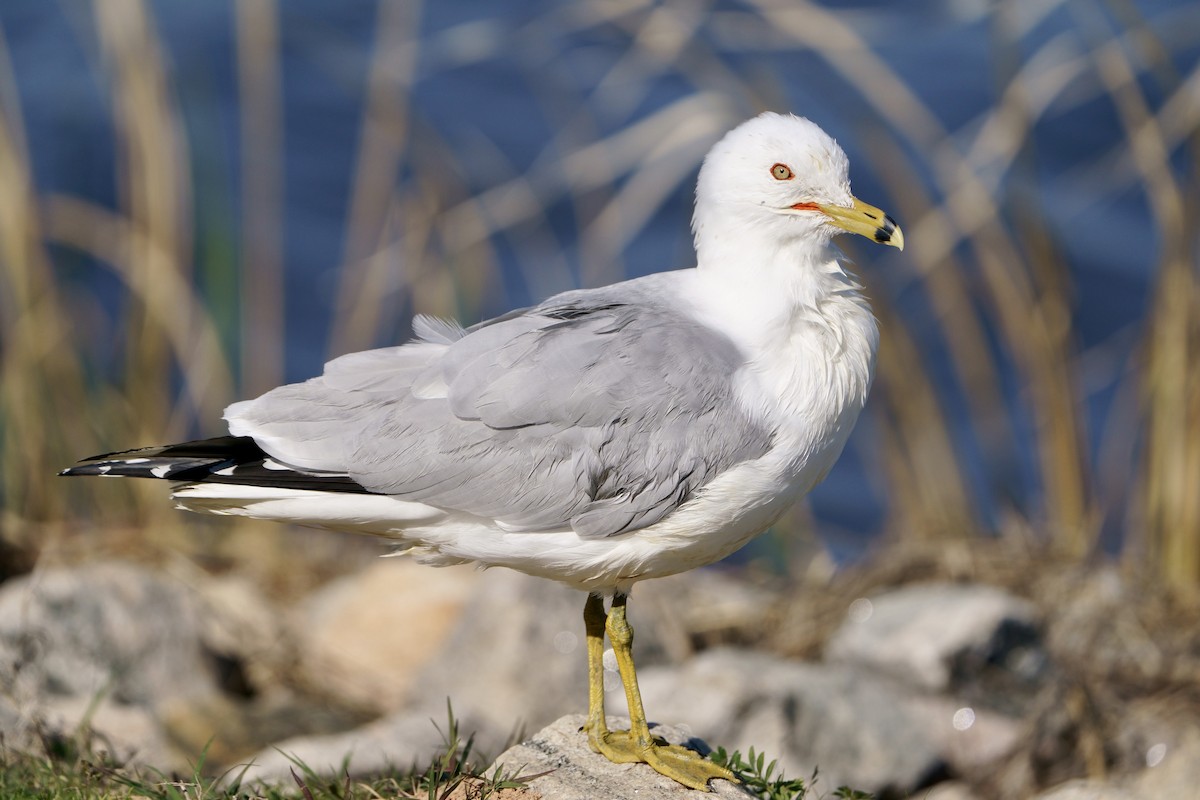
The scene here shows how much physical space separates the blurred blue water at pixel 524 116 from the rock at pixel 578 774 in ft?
20.6

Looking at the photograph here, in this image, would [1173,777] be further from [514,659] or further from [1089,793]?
[514,659]

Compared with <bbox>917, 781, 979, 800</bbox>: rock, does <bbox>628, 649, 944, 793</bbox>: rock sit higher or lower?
higher

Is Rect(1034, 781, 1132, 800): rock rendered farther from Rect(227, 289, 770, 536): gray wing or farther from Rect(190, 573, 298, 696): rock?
Rect(190, 573, 298, 696): rock

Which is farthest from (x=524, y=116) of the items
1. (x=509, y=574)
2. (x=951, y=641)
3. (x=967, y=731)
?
(x=967, y=731)

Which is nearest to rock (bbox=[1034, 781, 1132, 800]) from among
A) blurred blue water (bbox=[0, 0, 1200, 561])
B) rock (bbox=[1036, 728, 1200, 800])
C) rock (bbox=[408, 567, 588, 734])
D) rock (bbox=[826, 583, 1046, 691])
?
rock (bbox=[1036, 728, 1200, 800])

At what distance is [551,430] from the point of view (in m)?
3.87

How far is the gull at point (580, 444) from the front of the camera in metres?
3.82

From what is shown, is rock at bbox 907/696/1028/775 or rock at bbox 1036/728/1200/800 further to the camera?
rock at bbox 907/696/1028/775

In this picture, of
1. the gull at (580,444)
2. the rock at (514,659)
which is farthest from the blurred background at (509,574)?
the gull at (580,444)

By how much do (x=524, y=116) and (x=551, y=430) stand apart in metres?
11.0

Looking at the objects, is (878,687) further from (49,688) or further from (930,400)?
(49,688)

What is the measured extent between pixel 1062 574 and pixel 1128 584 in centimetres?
31

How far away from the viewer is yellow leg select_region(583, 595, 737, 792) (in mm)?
3912

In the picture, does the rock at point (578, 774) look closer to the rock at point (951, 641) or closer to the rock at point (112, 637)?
the rock at point (112, 637)
